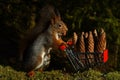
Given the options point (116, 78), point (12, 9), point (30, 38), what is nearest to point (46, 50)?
point (30, 38)

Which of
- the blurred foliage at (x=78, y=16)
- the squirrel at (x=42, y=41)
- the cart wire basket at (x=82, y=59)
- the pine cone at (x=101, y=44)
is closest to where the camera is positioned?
the cart wire basket at (x=82, y=59)

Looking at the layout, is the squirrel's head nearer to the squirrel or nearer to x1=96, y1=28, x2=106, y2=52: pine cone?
the squirrel

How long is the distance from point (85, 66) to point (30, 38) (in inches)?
31.1

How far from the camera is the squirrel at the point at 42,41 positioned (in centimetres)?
592

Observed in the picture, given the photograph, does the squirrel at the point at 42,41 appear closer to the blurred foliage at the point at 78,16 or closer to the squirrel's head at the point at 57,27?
the squirrel's head at the point at 57,27

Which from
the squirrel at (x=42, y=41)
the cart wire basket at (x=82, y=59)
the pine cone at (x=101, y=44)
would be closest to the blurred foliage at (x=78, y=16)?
the squirrel at (x=42, y=41)

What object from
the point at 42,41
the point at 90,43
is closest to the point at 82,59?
the point at 90,43

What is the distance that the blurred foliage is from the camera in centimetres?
773

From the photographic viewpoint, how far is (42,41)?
5977 mm

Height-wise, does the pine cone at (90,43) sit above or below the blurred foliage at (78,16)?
below

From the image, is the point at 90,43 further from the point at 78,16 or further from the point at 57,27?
the point at 78,16

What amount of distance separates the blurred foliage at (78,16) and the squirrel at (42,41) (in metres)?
1.47

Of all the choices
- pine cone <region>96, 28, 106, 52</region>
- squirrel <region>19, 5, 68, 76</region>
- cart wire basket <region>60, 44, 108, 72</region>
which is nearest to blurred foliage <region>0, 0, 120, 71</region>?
squirrel <region>19, 5, 68, 76</region>

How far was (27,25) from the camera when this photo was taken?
8242 millimetres
